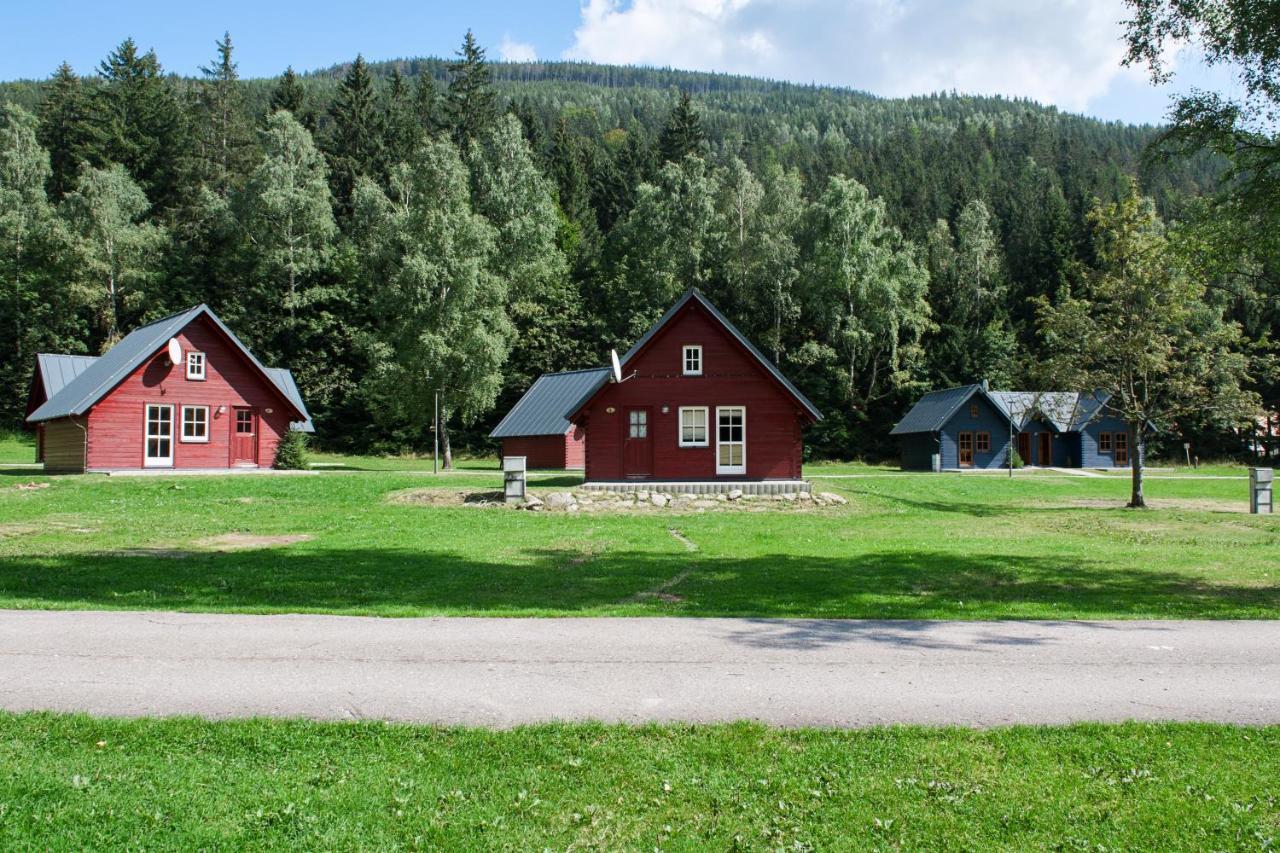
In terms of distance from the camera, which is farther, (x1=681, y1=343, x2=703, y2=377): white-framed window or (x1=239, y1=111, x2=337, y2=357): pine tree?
(x1=239, y1=111, x2=337, y2=357): pine tree

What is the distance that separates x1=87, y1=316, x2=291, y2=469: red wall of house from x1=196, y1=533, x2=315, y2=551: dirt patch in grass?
58.5ft

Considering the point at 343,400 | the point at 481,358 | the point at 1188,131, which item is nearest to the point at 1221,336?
the point at 1188,131

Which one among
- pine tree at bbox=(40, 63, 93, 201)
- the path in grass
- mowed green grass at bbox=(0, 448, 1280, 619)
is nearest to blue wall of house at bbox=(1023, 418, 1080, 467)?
mowed green grass at bbox=(0, 448, 1280, 619)

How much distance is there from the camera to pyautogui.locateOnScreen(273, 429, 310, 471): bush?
37.3 meters

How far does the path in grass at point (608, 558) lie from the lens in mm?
11508

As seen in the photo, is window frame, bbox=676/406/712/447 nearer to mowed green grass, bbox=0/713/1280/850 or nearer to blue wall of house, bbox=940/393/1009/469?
mowed green grass, bbox=0/713/1280/850

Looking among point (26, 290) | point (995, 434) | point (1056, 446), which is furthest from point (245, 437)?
point (1056, 446)

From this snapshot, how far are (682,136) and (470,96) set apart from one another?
56.5ft

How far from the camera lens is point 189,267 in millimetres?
60562

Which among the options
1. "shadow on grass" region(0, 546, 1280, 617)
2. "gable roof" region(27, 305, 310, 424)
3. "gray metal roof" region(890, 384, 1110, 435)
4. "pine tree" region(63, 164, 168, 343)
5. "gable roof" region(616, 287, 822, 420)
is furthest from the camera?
"pine tree" region(63, 164, 168, 343)

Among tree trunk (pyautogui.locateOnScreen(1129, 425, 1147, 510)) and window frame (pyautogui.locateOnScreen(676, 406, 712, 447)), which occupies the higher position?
window frame (pyautogui.locateOnScreen(676, 406, 712, 447))

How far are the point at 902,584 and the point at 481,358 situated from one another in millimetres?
33249

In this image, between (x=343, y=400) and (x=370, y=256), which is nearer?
(x=370, y=256)

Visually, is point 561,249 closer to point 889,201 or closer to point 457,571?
point 889,201
